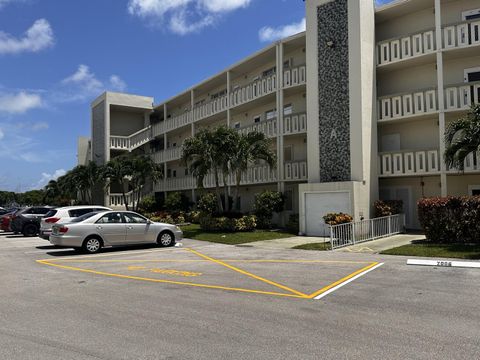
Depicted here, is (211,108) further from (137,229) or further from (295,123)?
(137,229)

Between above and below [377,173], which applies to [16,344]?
below

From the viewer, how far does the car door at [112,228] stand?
16598 mm

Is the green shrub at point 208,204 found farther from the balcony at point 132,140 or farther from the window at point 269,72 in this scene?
the balcony at point 132,140

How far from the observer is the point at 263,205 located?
24.9m

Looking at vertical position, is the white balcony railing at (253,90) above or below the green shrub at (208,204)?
above

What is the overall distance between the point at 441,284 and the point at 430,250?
550 cm

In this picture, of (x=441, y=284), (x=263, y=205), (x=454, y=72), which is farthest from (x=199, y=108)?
(x=441, y=284)

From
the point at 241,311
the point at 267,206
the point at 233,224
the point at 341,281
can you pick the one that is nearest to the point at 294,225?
the point at 267,206

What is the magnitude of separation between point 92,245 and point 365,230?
11.2 metres

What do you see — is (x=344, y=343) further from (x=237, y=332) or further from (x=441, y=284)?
(x=441, y=284)

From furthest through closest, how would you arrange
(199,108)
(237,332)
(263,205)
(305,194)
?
(199,108), (263,205), (305,194), (237,332)

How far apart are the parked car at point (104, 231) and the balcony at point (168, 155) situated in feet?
66.1

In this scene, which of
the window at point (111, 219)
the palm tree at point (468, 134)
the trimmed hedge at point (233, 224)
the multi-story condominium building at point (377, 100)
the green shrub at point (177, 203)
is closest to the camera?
the palm tree at point (468, 134)

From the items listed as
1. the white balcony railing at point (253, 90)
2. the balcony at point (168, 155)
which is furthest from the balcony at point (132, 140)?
the white balcony railing at point (253, 90)
